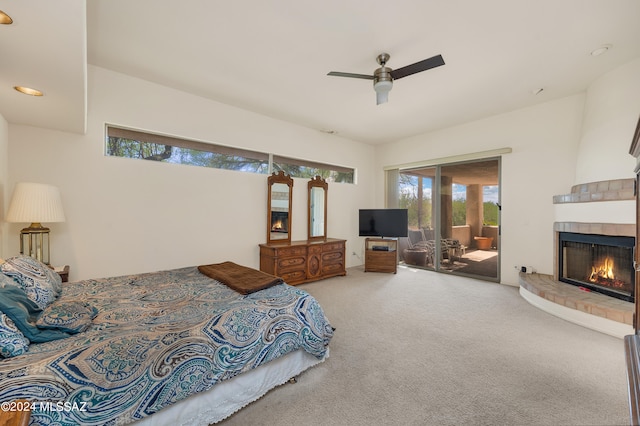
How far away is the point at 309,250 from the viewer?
443 cm

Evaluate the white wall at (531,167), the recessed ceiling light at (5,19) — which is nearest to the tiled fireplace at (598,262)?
the white wall at (531,167)

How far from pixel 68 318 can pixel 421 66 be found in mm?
3107

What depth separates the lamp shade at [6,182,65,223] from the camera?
2285 mm

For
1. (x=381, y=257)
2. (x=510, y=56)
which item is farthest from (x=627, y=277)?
(x=381, y=257)

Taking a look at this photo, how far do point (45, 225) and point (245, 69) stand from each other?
2.74 m

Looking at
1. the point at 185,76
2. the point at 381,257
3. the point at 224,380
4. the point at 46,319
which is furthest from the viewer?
the point at 381,257

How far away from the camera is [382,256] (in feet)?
17.2

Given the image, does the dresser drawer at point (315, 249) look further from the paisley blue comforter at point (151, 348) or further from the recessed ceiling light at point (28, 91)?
the recessed ceiling light at point (28, 91)

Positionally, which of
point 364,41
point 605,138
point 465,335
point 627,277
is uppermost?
point 364,41

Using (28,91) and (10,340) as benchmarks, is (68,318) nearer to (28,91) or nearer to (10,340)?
(10,340)

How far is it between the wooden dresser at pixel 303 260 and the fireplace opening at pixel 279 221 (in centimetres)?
28

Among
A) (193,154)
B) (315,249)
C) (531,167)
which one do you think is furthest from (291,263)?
(531,167)

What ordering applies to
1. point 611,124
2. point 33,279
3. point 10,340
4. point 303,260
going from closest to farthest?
point 10,340, point 33,279, point 611,124, point 303,260

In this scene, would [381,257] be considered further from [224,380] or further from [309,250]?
[224,380]
